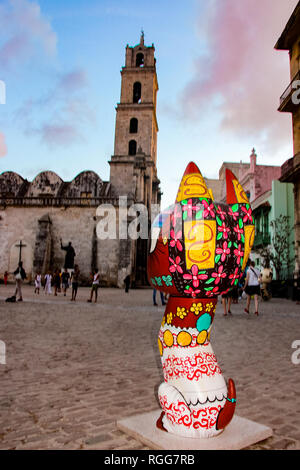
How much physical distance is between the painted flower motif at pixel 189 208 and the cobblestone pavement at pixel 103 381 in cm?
165

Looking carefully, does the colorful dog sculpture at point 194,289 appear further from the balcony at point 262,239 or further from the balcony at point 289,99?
the balcony at point 262,239

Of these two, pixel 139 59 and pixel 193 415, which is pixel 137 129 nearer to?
pixel 139 59

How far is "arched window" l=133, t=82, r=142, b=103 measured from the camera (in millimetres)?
37500

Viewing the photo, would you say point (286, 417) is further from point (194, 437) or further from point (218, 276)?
point (218, 276)

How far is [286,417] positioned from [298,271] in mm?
14800

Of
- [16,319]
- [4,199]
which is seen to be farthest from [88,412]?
[4,199]

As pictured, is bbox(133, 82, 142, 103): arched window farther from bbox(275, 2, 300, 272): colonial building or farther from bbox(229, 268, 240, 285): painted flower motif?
bbox(229, 268, 240, 285): painted flower motif

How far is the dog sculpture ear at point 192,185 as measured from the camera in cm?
231

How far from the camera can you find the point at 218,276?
7.36 feet

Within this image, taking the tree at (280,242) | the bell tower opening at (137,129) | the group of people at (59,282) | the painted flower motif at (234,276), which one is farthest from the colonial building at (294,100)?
the painted flower motif at (234,276)

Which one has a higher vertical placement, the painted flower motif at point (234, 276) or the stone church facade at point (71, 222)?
the stone church facade at point (71, 222)

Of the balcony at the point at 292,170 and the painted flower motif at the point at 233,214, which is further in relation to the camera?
the balcony at the point at 292,170

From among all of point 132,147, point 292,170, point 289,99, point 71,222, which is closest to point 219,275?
point 292,170

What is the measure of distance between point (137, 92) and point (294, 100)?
2450 centimetres
